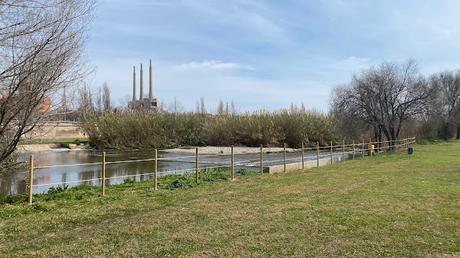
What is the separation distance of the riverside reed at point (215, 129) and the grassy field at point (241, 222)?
28918mm

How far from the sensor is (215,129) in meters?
43.8

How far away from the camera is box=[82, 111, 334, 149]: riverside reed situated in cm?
4041

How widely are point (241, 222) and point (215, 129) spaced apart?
36.5m

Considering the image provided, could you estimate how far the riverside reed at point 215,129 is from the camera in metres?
40.4

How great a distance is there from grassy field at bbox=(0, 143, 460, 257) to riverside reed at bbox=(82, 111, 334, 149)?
94.9 ft

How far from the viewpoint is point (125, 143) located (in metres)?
39.9

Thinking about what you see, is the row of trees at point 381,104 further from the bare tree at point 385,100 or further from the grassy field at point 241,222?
the grassy field at point 241,222

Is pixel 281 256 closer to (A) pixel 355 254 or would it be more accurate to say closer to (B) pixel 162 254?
(A) pixel 355 254

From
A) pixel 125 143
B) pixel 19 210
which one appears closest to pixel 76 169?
pixel 19 210

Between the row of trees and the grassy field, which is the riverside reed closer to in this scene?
the row of trees

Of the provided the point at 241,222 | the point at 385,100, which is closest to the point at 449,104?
the point at 385,100

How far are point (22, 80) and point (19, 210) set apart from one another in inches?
101

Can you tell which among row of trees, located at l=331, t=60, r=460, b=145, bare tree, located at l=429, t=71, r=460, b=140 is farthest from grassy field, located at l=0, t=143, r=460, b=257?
bare tree, located at l=429, t=71, r=460, b=140

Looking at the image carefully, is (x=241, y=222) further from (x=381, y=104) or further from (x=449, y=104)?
(x=449, y=104)
